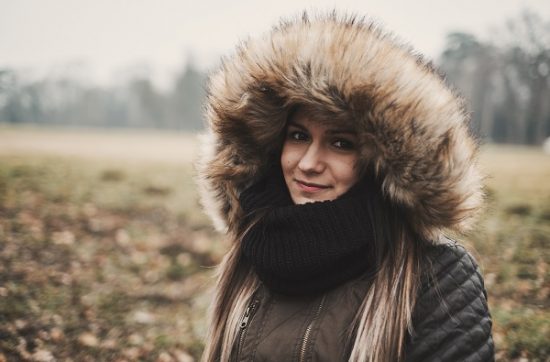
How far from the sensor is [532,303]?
349 cm

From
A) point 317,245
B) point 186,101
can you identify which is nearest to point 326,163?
point 317,245

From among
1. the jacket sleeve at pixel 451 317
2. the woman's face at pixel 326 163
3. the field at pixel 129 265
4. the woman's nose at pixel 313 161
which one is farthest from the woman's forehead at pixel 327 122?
the field at pixel 129 265

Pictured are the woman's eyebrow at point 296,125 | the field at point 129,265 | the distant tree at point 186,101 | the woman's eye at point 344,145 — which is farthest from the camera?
the distant tree at point 186,101

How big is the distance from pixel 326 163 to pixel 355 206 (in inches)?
9.5

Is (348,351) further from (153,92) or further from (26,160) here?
(153,92)

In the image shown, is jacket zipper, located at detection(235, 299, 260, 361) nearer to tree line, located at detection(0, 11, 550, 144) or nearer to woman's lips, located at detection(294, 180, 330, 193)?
woman's lips, located at detection(294, 180, 330, 193)

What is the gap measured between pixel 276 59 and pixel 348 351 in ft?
4.38

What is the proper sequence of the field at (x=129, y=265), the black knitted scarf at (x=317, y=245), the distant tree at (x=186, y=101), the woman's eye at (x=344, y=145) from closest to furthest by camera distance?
the black knitted scarf at (x=317, y=245)
the woman's eye at (x=344, y=145)
the field at (x=129, y=265)
the distant tree at (x=186, y=101)

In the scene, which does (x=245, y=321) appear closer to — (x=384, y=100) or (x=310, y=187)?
(x=310, y=187)

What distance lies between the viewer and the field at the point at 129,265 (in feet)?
11.4

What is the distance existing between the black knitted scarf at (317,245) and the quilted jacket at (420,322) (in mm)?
74

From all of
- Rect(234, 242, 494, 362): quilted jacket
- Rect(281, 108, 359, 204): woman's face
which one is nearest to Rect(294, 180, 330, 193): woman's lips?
Rect(281, 108, 359, 204): woman's face

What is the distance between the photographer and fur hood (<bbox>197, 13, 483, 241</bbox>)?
1.57 metres

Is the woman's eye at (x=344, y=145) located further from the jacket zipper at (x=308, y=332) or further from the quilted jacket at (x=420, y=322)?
the jacket zipper at (x=308, y=332)
